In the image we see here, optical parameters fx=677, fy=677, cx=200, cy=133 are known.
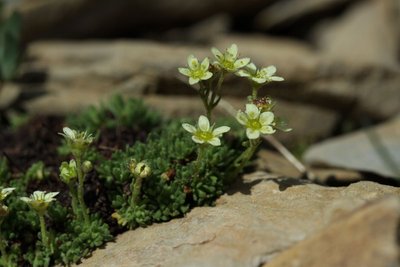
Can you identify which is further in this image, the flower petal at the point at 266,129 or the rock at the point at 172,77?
the rock at the point at 172,77

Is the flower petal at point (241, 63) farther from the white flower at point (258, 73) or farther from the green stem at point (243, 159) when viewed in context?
the green stem at point (243, 159)

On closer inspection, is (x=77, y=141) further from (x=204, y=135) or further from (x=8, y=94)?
Answer: (x=8, y=94)

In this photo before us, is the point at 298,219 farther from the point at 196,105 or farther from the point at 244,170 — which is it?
the point at 196,105

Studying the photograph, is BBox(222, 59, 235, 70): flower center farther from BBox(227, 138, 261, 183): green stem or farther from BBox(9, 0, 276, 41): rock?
BBox(9, 0, 276, 41): rock

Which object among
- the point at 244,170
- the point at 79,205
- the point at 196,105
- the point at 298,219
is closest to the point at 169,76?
the point at 196,105

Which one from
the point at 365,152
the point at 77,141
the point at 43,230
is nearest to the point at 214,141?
the point at 77,141

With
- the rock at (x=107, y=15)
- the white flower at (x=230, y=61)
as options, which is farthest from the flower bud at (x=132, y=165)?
the rock at (x=107, y=15)
